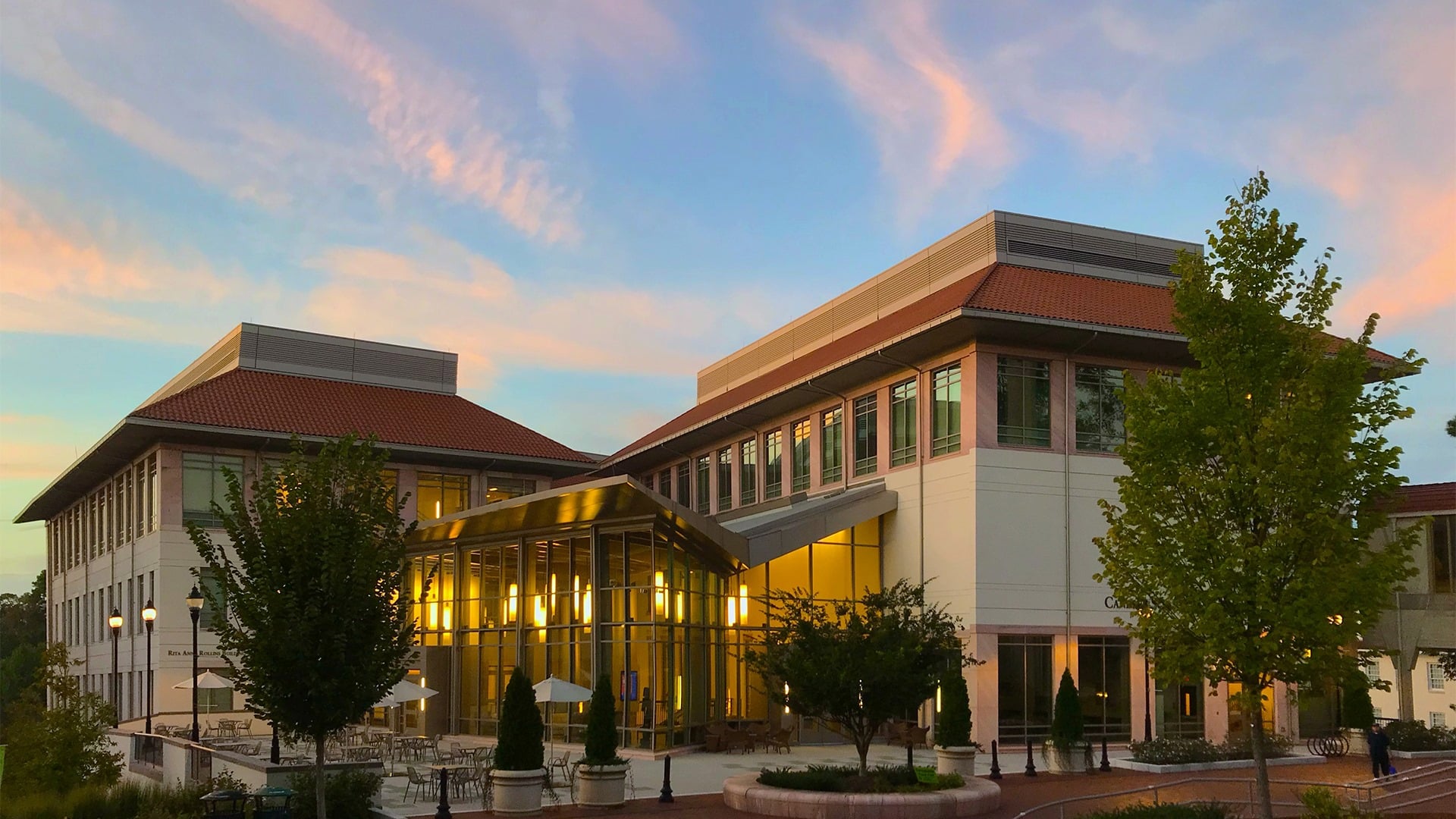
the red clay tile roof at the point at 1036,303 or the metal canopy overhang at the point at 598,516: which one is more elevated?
the red clay tile roof at the point at 1036,303

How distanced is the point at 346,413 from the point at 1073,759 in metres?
33.2

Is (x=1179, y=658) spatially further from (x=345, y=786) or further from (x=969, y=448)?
(x=969, y=448)

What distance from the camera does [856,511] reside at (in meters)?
38.8

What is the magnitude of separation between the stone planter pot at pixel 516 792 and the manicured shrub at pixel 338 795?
2.09m

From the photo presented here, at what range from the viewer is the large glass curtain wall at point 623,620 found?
36031 millimetres

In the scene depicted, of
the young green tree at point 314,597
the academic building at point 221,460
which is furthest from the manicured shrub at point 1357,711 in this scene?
the academic building at point 221,460

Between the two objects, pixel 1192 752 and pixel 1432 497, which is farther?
pixel 1432 497

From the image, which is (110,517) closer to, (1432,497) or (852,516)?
(852,516)

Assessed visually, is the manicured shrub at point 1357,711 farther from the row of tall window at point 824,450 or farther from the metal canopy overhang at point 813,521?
the metal canopy overhang at point 813,521

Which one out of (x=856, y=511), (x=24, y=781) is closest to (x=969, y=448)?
(x=856, y=511)

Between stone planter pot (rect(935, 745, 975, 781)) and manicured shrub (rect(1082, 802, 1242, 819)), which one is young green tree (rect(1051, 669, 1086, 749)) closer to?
stone planter pot (rect(935, 745, 975, 781))

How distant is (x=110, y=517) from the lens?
2170 inches

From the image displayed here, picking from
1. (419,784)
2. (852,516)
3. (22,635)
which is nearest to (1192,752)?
(852,516)

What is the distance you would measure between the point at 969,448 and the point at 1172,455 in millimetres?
18155
